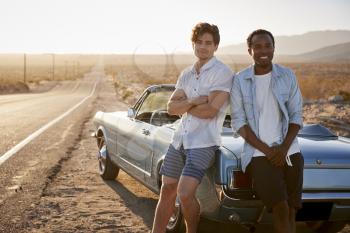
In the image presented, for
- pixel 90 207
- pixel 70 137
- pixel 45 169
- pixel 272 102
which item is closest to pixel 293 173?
pixel 272 102

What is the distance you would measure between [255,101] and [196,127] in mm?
482

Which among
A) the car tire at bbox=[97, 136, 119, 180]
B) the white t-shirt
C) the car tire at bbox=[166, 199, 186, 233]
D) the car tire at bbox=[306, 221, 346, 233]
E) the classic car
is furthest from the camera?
the car tire at bbox=[97, 136, 119, 180]

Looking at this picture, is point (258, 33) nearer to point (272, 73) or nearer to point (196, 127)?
point (272, 73)

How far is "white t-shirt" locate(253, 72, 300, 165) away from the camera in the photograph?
3.53 meters

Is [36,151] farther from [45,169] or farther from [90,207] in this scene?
[90,207]

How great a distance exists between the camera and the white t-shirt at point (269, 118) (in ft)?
11.6

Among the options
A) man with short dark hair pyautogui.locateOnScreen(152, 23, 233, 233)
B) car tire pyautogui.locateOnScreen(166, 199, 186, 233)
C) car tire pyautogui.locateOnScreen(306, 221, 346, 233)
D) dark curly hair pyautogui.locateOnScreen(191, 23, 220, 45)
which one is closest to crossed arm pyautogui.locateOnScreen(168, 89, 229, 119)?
man with short dark hair pyautogui.locateOnScreen(152, 23, 233, 233)

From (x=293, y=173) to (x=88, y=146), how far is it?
756 centimetres

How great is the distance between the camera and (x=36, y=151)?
31.3ft

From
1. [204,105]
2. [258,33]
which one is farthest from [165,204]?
[258,33]

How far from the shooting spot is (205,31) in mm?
3730

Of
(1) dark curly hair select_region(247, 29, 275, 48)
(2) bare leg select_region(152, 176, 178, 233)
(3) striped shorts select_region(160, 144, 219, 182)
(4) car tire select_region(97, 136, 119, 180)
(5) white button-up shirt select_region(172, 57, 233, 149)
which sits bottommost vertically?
(4) car tire select_region(97, 136, 119, 180)

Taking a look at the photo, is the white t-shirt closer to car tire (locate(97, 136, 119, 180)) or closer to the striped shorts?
the striped shorts

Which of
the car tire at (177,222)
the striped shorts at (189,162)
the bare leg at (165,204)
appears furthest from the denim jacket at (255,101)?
the car tire at (177,222)
